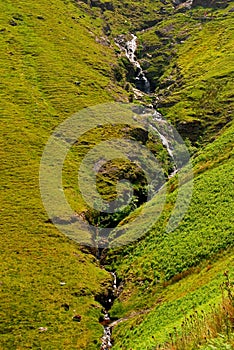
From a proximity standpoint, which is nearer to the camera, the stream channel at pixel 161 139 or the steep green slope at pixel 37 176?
the stream channel at pixel 161 139

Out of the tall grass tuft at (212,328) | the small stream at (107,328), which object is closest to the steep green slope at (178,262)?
the small stream at (107,328)

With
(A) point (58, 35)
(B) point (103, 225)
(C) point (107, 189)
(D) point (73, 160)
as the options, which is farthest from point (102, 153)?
(A) point (58, 35)

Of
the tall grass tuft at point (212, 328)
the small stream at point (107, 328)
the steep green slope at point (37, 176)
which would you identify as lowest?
the tall grass tuft at point (212, 328)

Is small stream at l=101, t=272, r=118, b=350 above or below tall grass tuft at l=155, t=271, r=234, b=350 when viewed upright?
above

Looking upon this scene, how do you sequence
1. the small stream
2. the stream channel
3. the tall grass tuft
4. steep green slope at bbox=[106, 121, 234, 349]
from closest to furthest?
the tall grass tuft → steep green slope at bbox=[106, 121, 234, 349] → the small stream → the stream channel

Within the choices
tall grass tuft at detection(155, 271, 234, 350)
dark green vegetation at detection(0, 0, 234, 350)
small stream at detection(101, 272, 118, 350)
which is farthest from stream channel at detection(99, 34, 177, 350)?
tall grass tuft at detection(155, 271, 234, 350)

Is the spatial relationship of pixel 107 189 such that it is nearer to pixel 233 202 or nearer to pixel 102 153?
pixel 102 153

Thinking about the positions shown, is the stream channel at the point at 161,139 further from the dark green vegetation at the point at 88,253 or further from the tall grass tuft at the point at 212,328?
the tall grass tuft at the point at 212,328

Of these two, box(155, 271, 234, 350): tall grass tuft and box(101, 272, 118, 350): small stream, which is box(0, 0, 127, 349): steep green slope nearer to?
box(101, 272, 118, 350): small stream
